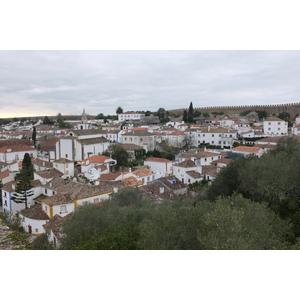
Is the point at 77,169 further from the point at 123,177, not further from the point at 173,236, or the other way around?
the point at 173,236

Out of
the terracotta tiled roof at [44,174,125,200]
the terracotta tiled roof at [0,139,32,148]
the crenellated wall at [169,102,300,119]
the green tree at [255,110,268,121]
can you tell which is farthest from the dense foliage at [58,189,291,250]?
the crenellated wall at [169,102,300,119]

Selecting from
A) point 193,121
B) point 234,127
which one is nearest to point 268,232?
point 234,127

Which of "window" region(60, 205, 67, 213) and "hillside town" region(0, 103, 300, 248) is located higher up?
"hillside town" region(0, 103, 300, 248)

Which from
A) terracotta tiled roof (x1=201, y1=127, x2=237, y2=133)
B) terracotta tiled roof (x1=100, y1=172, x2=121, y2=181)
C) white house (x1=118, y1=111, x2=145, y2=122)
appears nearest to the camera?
terracotta tiled roof (x1=100, y1=172, x2=121, y2=181)

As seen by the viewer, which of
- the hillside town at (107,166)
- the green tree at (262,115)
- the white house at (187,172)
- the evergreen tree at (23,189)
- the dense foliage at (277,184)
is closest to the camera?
the dense foliage at (277,184)

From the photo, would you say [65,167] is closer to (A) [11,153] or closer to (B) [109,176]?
(B) [109,176]

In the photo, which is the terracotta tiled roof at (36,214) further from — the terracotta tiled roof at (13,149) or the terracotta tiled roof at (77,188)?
the terracotta tiled roof at (13,149)

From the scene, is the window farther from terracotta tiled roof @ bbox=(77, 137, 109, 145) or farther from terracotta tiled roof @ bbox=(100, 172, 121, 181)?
terracotta tiled roof @ bbox=(77, 137, 109, 145)

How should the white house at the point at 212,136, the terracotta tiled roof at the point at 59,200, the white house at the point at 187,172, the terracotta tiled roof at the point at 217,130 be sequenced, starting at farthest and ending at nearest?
the terracotta tiled roof at the point at 217,130 < the white house at the point at 212,136 < the white house at the point at 187,172 < the terracotta tiled roof at the point at 59,200

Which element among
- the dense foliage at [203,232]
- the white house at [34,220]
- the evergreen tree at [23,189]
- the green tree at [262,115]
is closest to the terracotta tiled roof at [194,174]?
the white house at [34,220]
